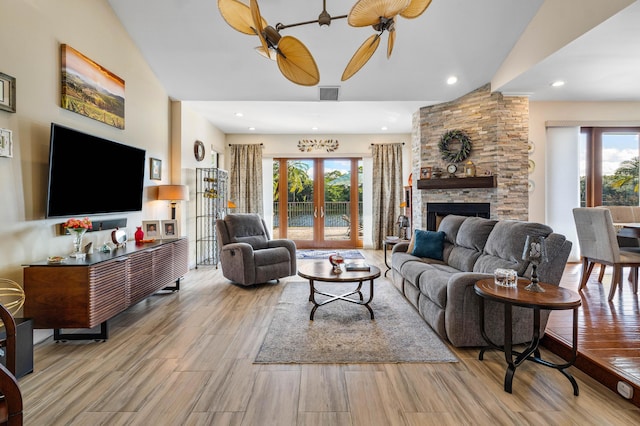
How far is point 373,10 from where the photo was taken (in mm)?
1895

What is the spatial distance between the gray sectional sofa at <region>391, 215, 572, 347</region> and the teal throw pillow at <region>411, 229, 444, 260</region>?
0.36 meters

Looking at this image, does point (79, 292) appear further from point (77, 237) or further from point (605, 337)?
point (605, 337)

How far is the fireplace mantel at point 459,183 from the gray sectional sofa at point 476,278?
5.60 feet

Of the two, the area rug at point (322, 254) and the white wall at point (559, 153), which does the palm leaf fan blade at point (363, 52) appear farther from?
the area rug at point (322, 254)

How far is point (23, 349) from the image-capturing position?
2.06 meters

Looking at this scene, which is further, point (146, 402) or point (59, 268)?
point (59, 268)

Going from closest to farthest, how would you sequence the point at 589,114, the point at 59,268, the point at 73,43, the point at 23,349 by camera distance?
1. the point at 23,349
2. the point at 59,268
3. the point at 73,43
4. the point at 589,114

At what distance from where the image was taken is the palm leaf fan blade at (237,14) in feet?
6.59

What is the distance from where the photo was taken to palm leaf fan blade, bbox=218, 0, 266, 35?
6.59 feet

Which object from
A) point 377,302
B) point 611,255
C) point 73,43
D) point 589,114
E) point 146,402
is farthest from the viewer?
point 589,114

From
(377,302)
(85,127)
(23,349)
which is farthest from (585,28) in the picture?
(23,349)

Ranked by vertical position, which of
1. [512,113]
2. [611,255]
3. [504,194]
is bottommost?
[611,255]

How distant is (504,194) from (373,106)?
8.57ft

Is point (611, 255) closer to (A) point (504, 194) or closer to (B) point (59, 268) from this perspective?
(A) point (504, 194)
